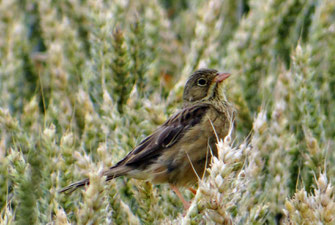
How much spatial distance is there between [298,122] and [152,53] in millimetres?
1315

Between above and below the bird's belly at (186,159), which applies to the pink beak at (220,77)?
above

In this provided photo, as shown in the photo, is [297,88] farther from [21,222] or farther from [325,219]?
[21,222]

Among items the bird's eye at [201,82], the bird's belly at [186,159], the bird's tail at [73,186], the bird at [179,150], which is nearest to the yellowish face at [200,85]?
the bird's eye at [201,82]

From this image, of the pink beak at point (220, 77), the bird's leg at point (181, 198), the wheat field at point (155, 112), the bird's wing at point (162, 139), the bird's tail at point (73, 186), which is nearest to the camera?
the wheat field at point (155, 112)

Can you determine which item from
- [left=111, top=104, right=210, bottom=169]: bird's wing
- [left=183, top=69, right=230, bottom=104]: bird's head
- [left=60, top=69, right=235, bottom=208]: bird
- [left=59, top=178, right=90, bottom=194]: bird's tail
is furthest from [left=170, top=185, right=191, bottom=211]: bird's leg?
[left=183, top=69, right=230, bottom=104]: bird's head

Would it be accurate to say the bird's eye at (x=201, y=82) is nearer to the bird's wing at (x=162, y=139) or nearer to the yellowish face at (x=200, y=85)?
the yellowish face at (x=200, y=85)

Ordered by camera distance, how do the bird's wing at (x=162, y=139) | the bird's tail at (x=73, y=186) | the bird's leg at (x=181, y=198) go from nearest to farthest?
the bird's tail at (x=73, y=186)
the bird's leg at (x=181, y=198)
the bird's wing at (x=162, y=139)

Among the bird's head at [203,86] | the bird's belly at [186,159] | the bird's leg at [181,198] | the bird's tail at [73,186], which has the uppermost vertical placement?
the bird's head at [203,86]

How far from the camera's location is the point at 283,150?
2.94 meters

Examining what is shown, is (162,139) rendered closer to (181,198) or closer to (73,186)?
(181,198)

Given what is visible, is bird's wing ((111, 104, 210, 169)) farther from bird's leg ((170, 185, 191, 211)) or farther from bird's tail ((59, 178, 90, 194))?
bird's tail ((59, 178, 90, 194))

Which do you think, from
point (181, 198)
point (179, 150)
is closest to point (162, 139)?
point (179, 150)

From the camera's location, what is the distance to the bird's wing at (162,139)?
9.80ft

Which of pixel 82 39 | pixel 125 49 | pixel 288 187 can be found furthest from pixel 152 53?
pixel 288 187
